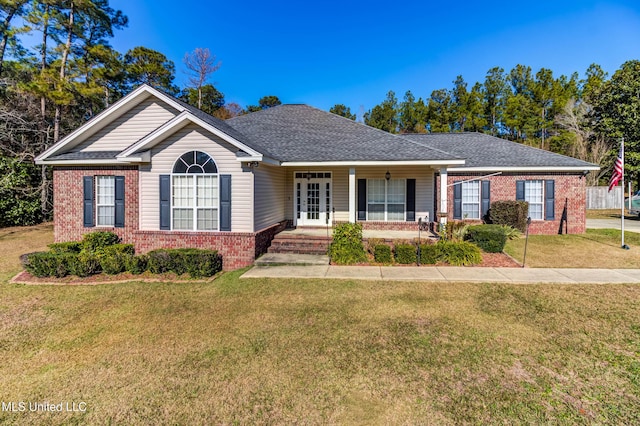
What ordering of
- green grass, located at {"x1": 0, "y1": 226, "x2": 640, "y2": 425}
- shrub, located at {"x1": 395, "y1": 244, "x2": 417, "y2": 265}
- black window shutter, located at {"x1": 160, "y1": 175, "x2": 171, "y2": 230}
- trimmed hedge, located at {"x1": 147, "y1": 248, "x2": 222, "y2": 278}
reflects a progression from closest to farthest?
green grass, located at {"x1": 0, "y1": 226, "x2": 640, "y2": 425}, trimmed hedge, located at {"x1": 147, "y1": 248, "x2": 222, "y2": 278}, shrub, located at {"x1": 395, "y1": 244, "x2": 417, "y2": 265}, black window shutter, located at {"x1": 160, "y1": 175, "x2": 171, "y2": 230}

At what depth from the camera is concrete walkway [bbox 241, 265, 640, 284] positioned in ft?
24.1

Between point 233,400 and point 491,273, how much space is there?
7.23m

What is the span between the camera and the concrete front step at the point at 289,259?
8.93m

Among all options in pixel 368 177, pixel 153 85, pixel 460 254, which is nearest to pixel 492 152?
pixel 368 177

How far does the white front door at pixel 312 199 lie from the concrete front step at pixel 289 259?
353cm

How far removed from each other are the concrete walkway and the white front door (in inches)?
183

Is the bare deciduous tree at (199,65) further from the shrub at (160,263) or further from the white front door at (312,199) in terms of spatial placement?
the shrub at (160,263)

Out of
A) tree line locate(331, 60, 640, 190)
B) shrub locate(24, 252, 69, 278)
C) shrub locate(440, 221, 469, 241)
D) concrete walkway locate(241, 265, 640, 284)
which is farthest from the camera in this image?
tree line locate(331, 60, 640, 190)

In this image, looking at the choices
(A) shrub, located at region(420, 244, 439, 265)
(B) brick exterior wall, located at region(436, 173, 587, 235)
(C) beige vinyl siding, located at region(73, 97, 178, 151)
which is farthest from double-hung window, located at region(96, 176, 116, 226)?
(B) brick exterior wall, located at region(436, 173, 587, 235)

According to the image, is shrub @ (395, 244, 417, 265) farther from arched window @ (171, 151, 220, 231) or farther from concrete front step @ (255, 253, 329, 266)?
arched window @ (171, 151, 220, 231)

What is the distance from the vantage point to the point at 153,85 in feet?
87.6

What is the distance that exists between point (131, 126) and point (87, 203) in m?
3.31

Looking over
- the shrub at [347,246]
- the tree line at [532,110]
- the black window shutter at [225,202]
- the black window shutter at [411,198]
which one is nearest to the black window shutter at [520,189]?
the black window shutter at [411,198]

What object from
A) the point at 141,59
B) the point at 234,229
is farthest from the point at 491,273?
the point at 141,59
